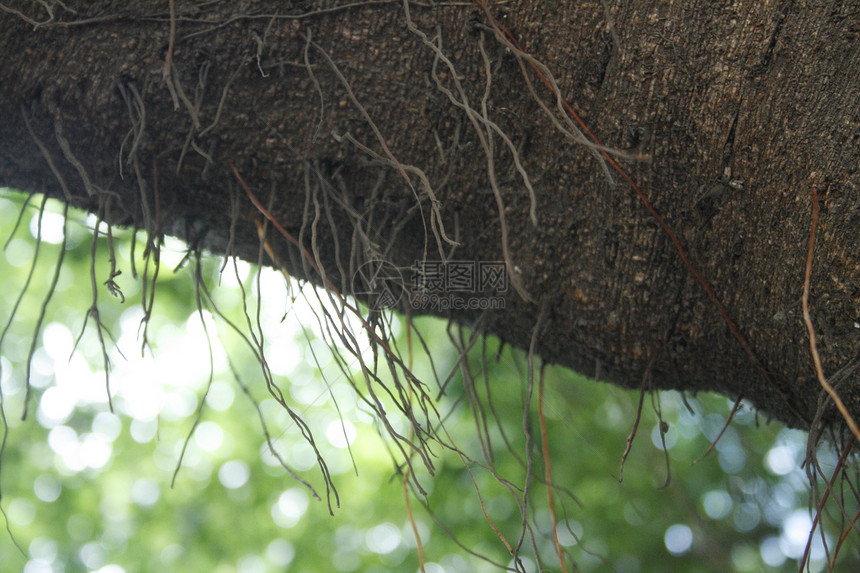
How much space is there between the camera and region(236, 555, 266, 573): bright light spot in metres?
4.25

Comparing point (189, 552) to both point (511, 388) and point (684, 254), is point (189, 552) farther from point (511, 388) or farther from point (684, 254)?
point (684, 254)

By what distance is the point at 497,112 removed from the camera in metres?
0.97

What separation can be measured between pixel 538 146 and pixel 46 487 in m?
4.68

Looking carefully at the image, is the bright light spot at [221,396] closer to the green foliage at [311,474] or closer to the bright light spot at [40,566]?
the green foliage at [311,474]

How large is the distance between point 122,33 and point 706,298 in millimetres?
1078

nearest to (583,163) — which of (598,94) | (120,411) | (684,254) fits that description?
(598,94)

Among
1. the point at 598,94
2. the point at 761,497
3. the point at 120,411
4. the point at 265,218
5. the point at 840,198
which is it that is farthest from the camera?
the point at 120,411

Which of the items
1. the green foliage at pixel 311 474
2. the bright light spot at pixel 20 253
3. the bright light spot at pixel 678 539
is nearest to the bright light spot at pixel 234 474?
the green foliage at pixel 311 474

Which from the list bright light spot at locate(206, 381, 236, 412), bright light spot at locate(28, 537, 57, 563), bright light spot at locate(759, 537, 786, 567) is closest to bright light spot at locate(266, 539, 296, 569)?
bright light spot at locate(206, 381, 236, 412)

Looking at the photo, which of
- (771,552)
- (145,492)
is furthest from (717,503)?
(145,492)

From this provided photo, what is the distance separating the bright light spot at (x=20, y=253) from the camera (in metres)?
4.42

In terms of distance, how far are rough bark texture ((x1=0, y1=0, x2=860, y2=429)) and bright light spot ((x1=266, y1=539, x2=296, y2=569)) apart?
3617 mm

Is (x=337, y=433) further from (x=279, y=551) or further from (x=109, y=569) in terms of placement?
(x=109, y=569)

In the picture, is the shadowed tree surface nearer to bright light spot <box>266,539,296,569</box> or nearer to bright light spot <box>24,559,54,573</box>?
bright light spot <box>266,539,296,569</box>
